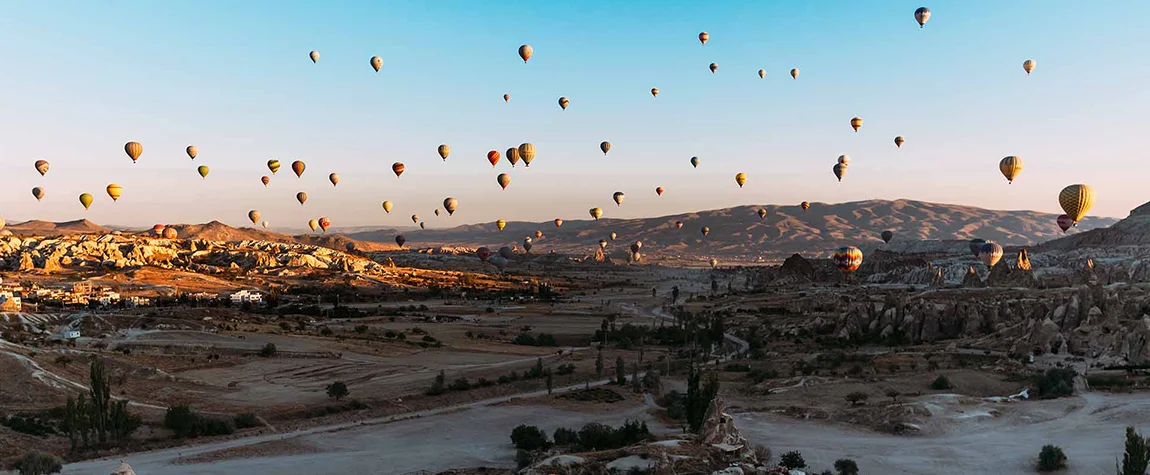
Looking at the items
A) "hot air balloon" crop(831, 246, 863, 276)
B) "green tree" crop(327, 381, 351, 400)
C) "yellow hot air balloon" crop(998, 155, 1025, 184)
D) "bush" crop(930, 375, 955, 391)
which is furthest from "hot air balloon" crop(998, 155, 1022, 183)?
"green tree" crop(327, 381, 351, 400)

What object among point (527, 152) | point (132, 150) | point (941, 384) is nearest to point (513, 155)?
point (527, 152)

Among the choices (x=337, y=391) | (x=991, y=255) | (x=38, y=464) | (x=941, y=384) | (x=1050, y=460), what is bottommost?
(x=941, y=384)

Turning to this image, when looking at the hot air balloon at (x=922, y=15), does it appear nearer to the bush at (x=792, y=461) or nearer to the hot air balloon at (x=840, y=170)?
the hot air balloon at (x=840, y=170)

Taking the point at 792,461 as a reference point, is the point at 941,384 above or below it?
below

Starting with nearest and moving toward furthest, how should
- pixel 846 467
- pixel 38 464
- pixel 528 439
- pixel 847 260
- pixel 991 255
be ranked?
pixel 38 464
pixel 846 467
pixel 528 439
pixel 991 255
pixel 847 260

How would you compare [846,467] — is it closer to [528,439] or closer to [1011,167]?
[528,439]

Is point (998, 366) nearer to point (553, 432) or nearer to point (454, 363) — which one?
point (553, 432)

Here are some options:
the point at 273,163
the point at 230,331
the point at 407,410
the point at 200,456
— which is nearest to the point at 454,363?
the point at 407,410
